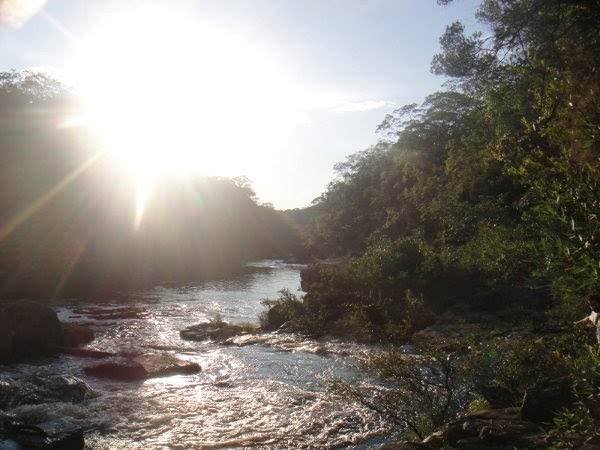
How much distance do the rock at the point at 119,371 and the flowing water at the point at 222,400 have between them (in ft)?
1.02

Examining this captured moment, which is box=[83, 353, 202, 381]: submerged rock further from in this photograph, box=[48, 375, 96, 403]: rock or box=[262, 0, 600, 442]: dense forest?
box=[262, 0, 600, 442]: dense forest

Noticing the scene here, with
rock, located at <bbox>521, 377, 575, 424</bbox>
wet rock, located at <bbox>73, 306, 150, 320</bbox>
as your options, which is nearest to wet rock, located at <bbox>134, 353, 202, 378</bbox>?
wet rock, located at <bbox>73, 306, 150, 320</bbox>

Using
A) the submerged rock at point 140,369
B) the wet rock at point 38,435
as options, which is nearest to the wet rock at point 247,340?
the submerged rock at point 140,369

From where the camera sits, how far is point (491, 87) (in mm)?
16625

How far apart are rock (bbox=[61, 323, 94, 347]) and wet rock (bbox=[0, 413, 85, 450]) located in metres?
9.29

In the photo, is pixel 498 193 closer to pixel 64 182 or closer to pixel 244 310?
pixel 244 310

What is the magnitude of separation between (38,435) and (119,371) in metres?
6.06

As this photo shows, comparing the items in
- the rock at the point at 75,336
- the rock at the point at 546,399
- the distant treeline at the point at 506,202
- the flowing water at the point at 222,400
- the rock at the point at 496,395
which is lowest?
the flowing water at the point at 222,400

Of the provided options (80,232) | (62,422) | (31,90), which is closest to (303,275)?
(62,422)

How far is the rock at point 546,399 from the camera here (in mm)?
6645

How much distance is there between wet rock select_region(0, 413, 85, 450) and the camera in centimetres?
774

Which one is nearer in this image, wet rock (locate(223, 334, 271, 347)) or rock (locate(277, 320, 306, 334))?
wet rock (locate(223, 334, 271, 347))

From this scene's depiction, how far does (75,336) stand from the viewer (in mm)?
18219

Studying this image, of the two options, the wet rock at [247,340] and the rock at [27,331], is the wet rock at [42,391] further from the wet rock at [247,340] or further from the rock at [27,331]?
the wet rock at [247,340]
